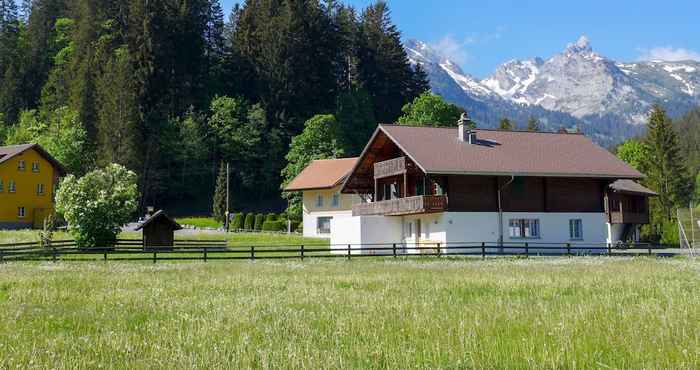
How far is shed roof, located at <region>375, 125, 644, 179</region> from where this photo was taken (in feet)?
136

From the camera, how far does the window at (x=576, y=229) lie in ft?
148

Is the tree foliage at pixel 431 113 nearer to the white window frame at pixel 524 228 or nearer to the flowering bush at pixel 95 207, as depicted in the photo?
the white window frame at pixel 524 228

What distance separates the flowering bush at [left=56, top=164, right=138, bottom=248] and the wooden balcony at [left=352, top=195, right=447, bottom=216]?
17315 mm

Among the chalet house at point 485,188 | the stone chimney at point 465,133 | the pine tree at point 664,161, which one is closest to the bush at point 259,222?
the chalet house at point 485,188

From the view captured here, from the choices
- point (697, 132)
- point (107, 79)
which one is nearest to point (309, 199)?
point (107, 79)

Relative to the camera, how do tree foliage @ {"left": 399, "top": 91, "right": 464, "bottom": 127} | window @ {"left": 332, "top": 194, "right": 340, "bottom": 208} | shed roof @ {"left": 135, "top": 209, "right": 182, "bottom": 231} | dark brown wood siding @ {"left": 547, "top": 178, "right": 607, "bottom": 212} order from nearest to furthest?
shed roof @ {"left": 135, "top": 209, "right": 182, "bottom": 231}, dark brown wood siding @ {"left": 547, "top": 178, "right": 607, "bottom": 212}, window @ {"left": 332, "top": 194, "right": 340, "bottom": 208}, tree foliage @ {"left": 399, "top": 91, "right": 464, "bottom": 127}

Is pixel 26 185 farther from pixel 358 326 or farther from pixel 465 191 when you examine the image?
pixel 358 326

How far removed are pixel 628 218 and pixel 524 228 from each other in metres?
21.6

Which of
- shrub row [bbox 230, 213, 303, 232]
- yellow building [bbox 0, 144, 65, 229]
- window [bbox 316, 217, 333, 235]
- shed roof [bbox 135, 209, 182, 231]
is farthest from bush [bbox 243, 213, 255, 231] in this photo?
shed roof [bbox 135, 209, 182, 231]

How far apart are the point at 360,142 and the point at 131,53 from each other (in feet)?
110

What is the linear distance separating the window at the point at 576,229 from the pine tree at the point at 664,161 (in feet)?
118

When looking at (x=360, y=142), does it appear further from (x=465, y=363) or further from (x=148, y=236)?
(x=465, y=363)

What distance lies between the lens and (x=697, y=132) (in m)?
174

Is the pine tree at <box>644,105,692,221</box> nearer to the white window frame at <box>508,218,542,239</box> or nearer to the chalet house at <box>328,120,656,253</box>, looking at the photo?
the chalet house at <box>328,120,656,253</box>
